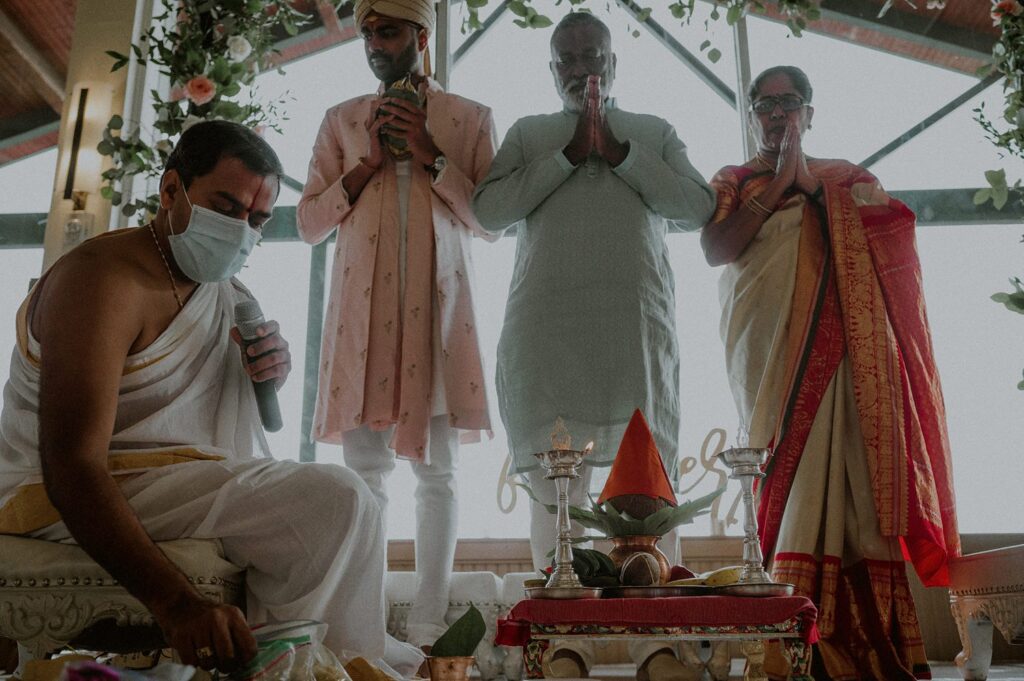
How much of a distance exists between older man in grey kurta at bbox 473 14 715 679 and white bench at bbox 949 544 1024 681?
0.87 m

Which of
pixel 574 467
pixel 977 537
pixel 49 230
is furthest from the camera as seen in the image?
pixel 977 537

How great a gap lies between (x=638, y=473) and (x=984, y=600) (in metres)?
1.20

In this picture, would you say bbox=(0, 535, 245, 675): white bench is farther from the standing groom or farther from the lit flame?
the standing groom

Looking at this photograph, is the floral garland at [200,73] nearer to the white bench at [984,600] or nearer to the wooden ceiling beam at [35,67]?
the wooden ceiling beam at [35,67]

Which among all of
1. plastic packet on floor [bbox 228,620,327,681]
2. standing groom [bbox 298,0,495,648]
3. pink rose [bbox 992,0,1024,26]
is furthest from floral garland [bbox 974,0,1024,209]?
plastic packet on floor [bbox 228,620,327,681]

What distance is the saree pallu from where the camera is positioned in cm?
276

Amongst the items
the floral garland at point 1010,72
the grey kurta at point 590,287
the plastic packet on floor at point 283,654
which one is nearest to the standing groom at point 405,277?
the grey kurta at point 590,287

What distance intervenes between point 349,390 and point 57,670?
1469 millimetres

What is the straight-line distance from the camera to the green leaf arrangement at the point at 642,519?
7.25 feet

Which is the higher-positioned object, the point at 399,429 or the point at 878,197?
the point at 878,197

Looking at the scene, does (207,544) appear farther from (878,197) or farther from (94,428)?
(878,197)

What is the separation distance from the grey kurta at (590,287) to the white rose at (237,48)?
90cm

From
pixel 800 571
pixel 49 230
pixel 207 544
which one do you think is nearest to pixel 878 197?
pixel 800 571

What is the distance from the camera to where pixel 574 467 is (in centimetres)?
219
